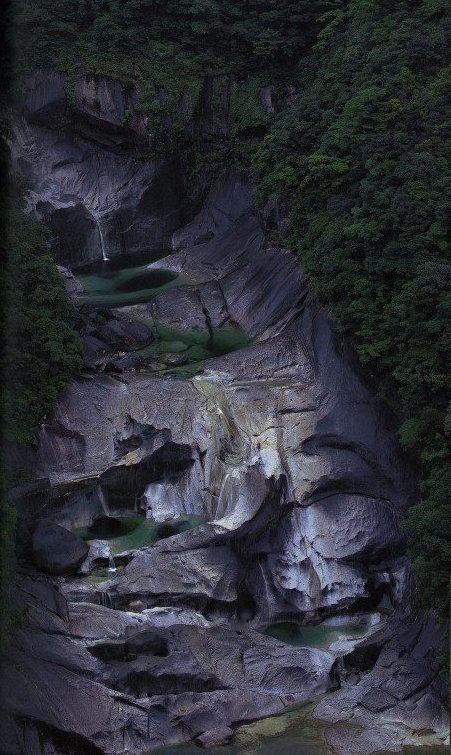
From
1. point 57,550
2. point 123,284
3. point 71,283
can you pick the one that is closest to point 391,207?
point 57,550

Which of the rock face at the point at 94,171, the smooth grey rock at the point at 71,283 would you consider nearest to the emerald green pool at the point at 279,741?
the smooth grey rock at the point at 71,283

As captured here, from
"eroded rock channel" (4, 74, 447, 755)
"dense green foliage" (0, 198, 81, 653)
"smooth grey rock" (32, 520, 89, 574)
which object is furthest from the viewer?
"smooth grey rock" (32, 520, 89, 574)

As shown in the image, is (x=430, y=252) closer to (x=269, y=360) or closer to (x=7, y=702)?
(x=269, y=360)

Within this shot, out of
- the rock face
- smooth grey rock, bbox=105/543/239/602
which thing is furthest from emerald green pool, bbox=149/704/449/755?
the rock face

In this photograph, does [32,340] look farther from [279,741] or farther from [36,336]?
[279,741]

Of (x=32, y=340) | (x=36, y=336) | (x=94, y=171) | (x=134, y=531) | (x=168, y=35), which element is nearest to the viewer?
(x=134, y=531)

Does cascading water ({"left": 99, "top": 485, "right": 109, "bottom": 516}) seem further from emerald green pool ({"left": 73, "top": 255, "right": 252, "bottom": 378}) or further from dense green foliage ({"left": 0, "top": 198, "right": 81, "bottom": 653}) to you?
emerald green pool ({"left": 73, "top": 255, "right": 252, "bottom": 378})
